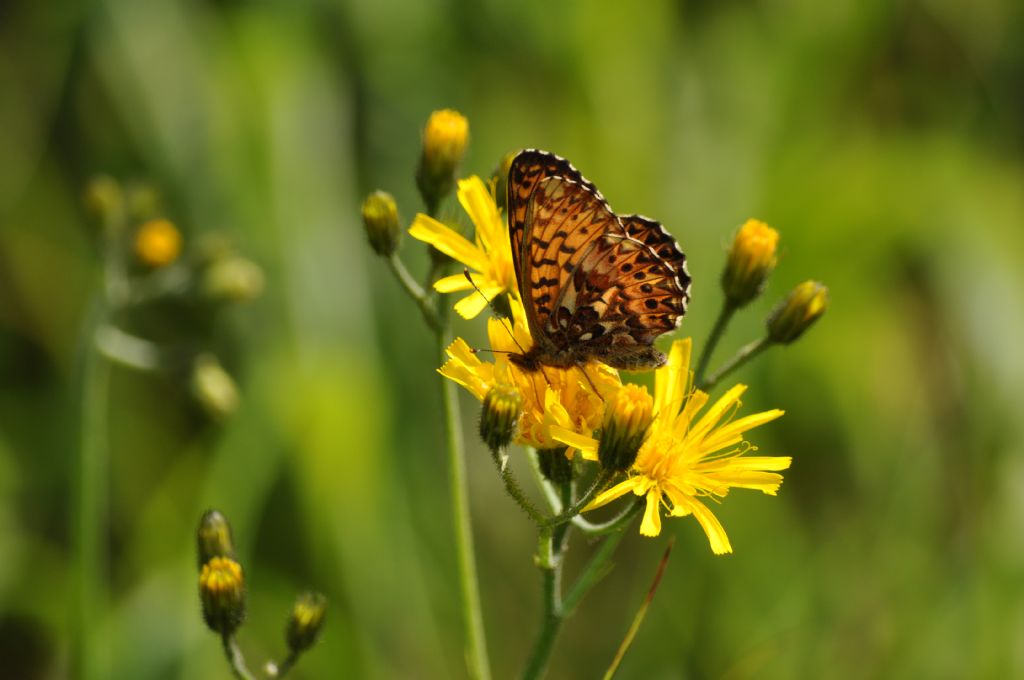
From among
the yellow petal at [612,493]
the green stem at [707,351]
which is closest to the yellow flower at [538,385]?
the yellow petal at [612,493]

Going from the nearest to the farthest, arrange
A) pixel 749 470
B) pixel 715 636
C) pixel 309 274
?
pixel 749 470
pixel 715 636
pixel 309 274

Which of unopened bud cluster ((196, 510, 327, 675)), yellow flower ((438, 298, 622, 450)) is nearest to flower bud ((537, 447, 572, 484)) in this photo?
yellow flower ((438, 298, 622, 450))

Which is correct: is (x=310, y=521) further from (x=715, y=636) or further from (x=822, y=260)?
(x=822, y=260)

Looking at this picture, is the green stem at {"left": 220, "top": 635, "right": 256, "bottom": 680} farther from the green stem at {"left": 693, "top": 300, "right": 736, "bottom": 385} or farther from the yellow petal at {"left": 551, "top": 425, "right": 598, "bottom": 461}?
the green stem at {"left": 693, "top": 300, "right": 736, "bottom": 385}

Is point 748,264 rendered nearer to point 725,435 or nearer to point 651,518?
point 725,435

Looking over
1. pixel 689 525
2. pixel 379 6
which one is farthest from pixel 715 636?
pixel 379 6

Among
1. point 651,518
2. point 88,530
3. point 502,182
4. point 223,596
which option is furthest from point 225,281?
point 651,518
